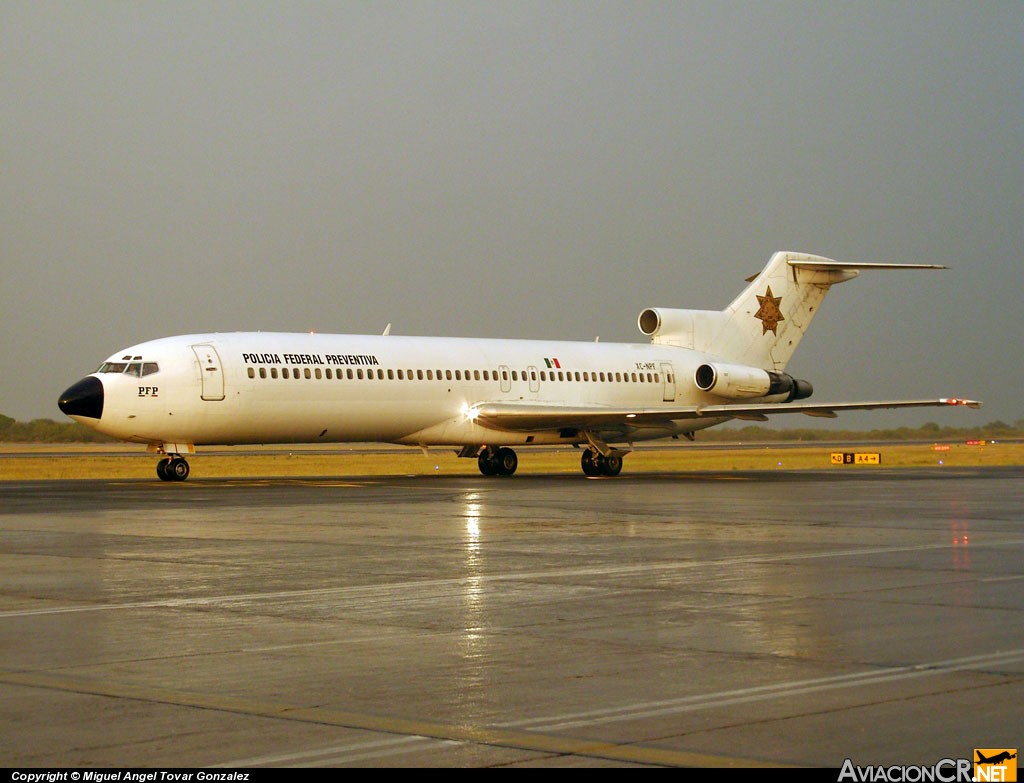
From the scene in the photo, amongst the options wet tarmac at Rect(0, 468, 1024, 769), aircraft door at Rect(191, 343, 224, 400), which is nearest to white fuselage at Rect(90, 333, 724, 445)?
aircraft door at Rect(191, 343, 224, 400)

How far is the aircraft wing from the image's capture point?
115ft

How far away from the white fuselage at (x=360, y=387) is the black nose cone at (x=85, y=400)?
162mm

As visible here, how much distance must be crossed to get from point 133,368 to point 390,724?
25.9 m

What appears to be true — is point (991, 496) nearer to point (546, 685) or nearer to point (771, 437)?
point (546, 685)

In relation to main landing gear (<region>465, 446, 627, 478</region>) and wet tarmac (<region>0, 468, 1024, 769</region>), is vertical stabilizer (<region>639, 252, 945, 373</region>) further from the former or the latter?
wet tarmac (<region>0, 468, 1024, 769</region>)

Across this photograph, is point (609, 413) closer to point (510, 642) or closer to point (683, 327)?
point (683, 327)

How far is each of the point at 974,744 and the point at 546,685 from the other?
8.11 ft

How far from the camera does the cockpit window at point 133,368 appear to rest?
1225 inches

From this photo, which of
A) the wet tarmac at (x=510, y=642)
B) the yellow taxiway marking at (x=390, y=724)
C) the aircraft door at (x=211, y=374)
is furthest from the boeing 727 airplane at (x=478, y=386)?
the yellow taxiway marking at (x=390, y=724)

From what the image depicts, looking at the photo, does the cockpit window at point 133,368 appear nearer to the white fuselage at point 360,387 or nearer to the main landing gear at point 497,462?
the white fuselage at point 360,387

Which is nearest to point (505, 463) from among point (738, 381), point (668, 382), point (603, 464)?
point (603, 464)

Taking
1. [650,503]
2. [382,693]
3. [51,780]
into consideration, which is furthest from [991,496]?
[51,780]

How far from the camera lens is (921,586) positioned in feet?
39.4

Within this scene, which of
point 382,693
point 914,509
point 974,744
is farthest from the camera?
point 914,509
